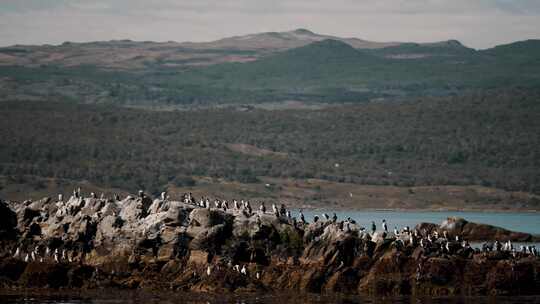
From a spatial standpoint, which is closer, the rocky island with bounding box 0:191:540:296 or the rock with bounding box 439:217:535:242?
the rocky island with bounding box 0:191:540:296

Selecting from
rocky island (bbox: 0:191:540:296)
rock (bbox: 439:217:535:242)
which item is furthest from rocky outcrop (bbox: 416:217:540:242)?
Result: rocky island (bbox: 0:191:540:296)

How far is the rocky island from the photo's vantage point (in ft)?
194

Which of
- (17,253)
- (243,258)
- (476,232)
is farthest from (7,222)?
(476,232)

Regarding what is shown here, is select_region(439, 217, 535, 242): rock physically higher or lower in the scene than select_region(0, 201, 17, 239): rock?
lower

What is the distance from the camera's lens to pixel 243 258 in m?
61.7

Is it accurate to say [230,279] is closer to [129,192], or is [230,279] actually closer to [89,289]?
[89,289]

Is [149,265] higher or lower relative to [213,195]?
higher

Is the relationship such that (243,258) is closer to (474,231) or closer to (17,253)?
(17,253)

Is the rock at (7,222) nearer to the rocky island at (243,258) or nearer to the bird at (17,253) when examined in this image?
the rocky island at (243,258)

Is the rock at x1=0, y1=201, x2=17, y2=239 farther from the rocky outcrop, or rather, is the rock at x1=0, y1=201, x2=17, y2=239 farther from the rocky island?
the rocky outcrop

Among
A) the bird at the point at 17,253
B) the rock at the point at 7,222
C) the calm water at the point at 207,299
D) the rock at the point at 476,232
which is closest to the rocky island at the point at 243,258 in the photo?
the bird at the point at 17,253

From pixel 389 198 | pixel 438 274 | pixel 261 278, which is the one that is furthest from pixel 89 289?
pixel 389 198

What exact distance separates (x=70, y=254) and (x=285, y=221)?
1113 centimetres

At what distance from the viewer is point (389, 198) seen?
18875cm
